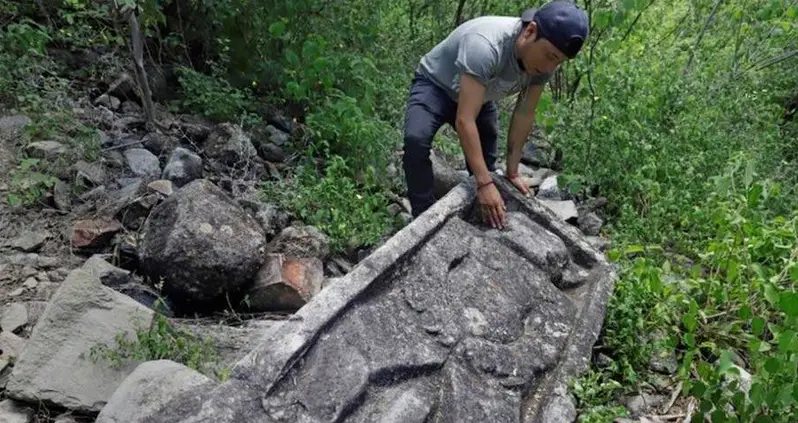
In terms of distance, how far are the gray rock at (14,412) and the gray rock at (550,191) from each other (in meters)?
3.03

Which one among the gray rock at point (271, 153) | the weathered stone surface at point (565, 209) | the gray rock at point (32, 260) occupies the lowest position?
the weathered stone surface at point (565, 209)

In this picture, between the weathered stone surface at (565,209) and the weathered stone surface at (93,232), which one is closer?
the weathered stone surface at (93,232)

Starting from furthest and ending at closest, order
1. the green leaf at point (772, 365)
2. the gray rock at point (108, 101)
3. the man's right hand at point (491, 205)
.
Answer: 1. the gray rock at point (108, 101)
2. the man's right hand at point (491, 205)
3. the green leaf at point (772, 365)

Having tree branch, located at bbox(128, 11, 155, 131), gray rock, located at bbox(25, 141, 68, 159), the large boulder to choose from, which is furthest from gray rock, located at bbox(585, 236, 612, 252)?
gray rock, located at bbox(25, 141, 68, 159)

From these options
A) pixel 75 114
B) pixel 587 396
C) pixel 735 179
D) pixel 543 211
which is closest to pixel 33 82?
pixel 75 114

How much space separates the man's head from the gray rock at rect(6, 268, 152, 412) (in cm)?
183

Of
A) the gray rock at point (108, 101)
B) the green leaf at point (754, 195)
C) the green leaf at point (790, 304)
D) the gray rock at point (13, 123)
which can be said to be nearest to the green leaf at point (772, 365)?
the green leaf at point (790, 304)

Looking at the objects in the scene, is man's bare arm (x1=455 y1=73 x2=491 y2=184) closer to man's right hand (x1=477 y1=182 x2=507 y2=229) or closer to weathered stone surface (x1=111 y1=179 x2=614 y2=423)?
man's right hand (x1=477 y1=182 x2=507 y2=229)

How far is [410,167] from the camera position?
3.23 meters

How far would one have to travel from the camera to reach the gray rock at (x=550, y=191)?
4245 mm

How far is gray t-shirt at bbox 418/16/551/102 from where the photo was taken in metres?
2.74

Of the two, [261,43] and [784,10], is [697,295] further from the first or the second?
[261,43]

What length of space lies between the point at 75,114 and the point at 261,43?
1.39 metres

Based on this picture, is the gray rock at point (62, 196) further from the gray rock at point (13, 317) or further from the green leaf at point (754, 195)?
the green leaf at point (754, 195)
